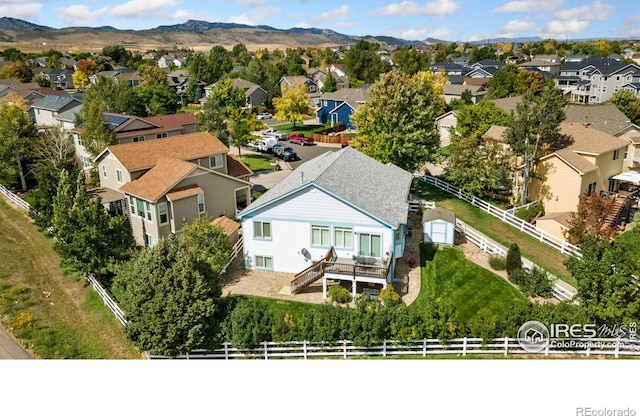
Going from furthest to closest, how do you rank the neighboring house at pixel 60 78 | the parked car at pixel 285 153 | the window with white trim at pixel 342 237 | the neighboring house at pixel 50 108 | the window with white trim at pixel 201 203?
the neighboring house at pixel 60 78
the neighboring house at pixel 50 108
the parked car at pixel 285 153
the window with white trim at pixel 201 203
the window with white trim at pixel 342 237

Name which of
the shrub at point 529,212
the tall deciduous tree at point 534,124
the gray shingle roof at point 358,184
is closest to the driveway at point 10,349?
the gray shingle roof at point 358,184

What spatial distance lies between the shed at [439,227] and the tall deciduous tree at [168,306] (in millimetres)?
15913

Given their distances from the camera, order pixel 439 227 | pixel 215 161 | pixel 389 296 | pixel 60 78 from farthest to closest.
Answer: pixel 60 78 < pixel 215 161 < pixel 439 227 < pixel 389 296

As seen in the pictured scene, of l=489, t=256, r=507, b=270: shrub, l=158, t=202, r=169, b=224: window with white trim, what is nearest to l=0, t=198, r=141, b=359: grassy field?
l=158, t=202, r=169, b=224: window with white trim

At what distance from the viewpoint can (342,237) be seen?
26.0 meters

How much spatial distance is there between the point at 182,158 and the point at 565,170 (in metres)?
28.2

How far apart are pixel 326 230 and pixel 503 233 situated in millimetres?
13906

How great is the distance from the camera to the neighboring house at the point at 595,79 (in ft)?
319

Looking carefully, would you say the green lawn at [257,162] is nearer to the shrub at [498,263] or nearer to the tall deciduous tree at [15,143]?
the tall deciduous tree at [15,143]

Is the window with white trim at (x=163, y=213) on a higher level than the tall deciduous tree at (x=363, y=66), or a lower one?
lower

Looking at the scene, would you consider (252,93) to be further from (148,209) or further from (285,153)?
(148,209)

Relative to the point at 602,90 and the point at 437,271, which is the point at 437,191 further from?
the point at 602,90

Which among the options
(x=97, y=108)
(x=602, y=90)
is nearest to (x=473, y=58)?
(x=602, y=90)

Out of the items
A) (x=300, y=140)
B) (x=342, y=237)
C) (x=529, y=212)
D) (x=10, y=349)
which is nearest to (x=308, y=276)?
(x=342, y=237)
